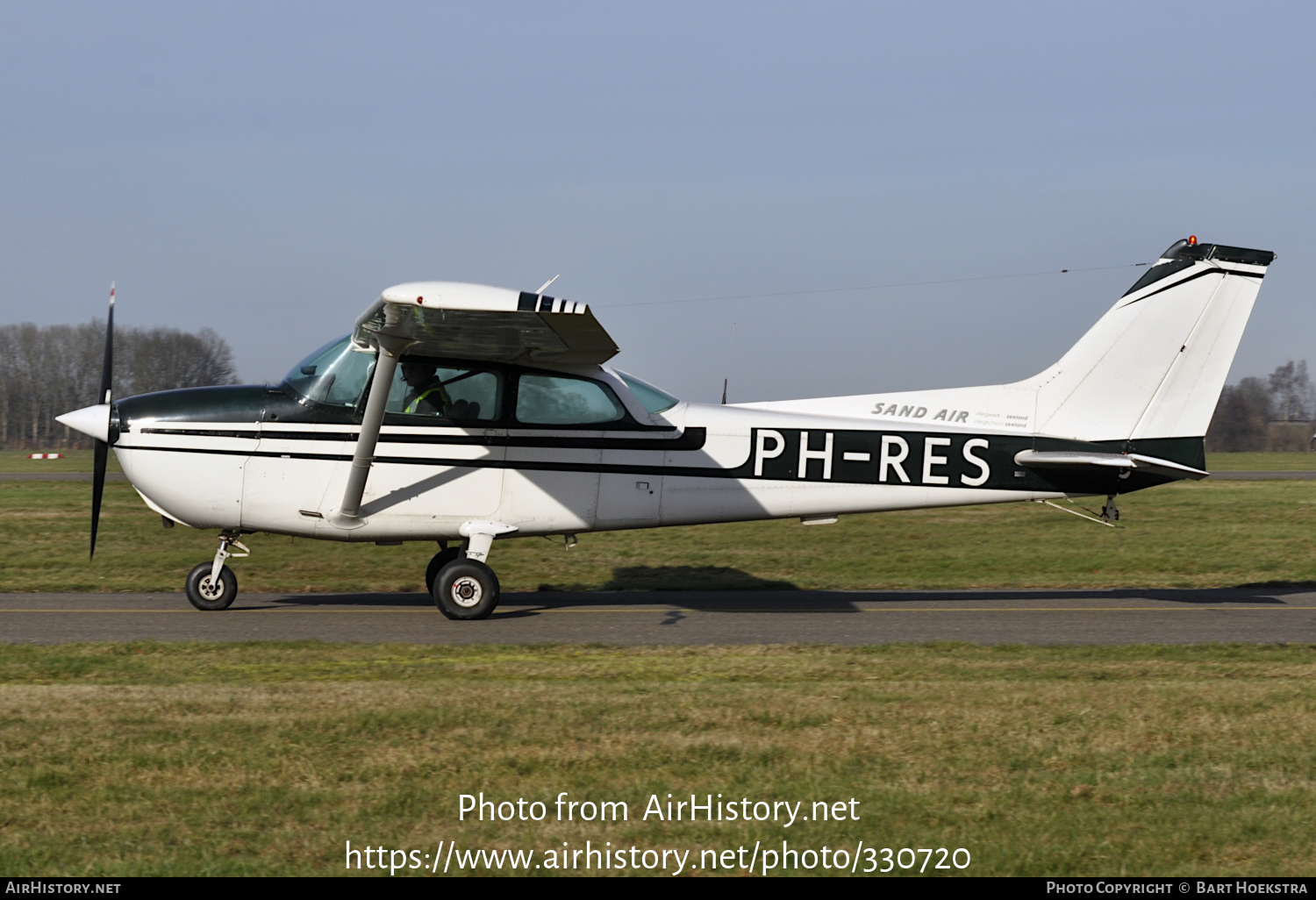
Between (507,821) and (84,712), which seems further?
(84,712)

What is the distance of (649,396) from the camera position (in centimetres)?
1052

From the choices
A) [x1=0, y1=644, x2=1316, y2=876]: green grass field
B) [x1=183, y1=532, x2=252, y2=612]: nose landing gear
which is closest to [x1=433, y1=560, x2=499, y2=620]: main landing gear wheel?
[x1=183, y1=532, x2=252, y2=612]: nose landing gear

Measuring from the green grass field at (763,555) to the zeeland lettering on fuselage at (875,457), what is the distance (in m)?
2.85

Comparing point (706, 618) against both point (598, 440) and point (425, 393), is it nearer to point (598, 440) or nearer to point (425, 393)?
point (598, 440)

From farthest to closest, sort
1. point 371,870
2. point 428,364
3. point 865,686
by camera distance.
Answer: point 428,364 < point 865,686 < point 371,870

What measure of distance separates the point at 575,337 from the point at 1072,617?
5.21m

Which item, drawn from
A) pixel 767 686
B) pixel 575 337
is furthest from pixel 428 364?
pixel 767 686

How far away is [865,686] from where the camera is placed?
22.2 feet

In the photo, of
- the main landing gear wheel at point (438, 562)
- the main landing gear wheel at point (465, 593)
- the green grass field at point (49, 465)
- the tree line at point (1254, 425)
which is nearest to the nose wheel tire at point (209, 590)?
the main landing gear wheel at point (438, 562)

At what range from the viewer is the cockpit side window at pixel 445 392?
10.0 meters

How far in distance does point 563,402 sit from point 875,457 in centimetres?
290

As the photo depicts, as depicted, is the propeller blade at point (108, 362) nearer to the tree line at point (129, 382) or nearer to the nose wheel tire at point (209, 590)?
the nose wheel tire at point (209, 590)

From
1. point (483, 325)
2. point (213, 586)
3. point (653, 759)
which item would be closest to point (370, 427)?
point (483, 325)

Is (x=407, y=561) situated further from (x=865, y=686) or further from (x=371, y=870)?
(x=371, y=870)
